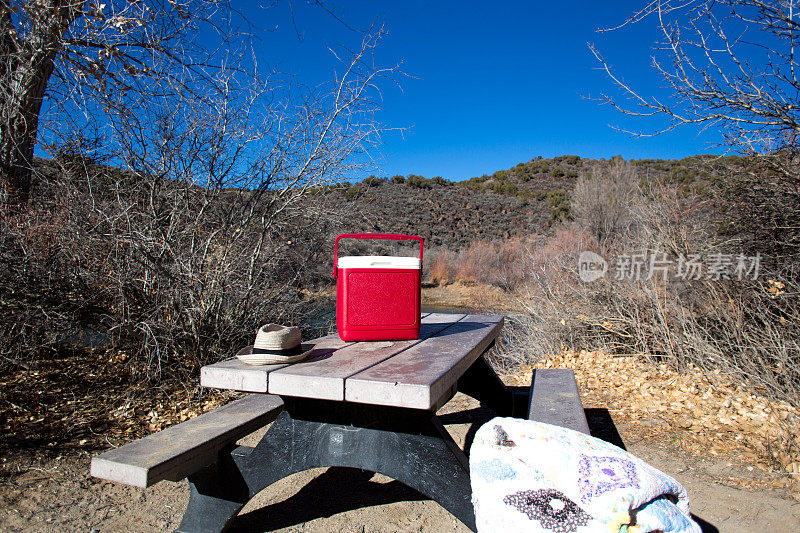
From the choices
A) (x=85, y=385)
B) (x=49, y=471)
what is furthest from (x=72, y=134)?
(x=49, y=471)

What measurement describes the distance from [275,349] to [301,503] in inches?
39.6

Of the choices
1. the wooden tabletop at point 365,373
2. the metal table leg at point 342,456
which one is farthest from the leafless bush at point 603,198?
the metal table leg at point 342,456

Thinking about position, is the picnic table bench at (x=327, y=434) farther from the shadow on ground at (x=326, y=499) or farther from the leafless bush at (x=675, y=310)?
the leafless bush at (x=675, y=310)

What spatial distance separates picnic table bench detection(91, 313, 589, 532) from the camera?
1536 millimetres

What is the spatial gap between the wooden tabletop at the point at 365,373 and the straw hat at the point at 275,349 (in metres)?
0.03

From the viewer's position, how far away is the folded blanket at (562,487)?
4.40ft

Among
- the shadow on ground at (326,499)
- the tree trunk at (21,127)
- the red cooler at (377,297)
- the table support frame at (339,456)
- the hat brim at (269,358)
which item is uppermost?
the tree trunk at (21,127)

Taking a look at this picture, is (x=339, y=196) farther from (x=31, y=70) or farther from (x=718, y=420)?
(x=718, y=420)

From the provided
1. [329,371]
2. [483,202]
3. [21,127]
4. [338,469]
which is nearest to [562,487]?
[329,371]

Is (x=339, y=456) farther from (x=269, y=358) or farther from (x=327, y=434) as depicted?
(x=269, y=358)

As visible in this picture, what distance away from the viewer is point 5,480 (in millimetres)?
2434

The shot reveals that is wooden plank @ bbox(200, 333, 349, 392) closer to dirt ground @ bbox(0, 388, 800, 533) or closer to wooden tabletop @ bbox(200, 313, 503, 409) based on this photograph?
wooden tabletop @ bbox(200, 313, 503, 409)

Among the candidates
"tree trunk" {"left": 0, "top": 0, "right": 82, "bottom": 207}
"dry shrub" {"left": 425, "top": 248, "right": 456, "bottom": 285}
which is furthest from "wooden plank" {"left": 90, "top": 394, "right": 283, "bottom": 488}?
"dry shrub" {"left": 425, "top": 248, "right": 456, "bottom": 285}

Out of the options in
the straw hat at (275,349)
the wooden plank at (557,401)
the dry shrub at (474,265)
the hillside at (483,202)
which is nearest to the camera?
the straw hat at (275,349)
